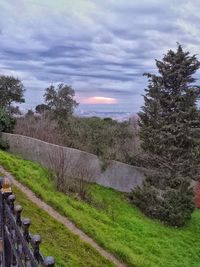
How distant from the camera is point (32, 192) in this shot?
13.9 m

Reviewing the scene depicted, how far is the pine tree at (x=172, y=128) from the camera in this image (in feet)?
65.0

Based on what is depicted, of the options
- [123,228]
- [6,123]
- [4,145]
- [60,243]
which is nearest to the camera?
[60,243]

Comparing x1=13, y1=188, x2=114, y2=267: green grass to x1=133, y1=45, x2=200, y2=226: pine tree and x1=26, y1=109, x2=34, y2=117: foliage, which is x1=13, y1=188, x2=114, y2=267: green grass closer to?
x1=133, y1=45, x2=200, y2=226: pine tree

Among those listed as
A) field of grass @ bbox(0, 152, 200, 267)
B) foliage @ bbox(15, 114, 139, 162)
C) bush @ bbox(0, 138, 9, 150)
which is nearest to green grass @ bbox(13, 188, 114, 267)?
field of grass @ bbox(0, 152, 200, 267)

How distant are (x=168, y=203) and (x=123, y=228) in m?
4.59

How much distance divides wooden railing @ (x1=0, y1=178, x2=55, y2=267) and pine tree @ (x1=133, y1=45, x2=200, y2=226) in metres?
15.7

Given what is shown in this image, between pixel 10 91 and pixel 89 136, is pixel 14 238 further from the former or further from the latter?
pixel 10 91

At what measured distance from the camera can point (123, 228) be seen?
15250 mm

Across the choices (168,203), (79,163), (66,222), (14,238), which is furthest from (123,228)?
(14,238)

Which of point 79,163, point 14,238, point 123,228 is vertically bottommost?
point 123,228

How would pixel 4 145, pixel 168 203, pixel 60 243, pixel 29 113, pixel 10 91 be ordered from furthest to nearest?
1. pixel 29 113
2. pixel 10 91
3. pixel 4 145
4. pixel 168 203
5. pixel 60 243

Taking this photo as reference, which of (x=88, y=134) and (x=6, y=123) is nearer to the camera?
(x=6, y=123)

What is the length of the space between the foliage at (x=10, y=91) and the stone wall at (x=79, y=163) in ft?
36.6

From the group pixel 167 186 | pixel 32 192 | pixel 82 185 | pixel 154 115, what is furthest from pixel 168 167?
pixel 32 192
